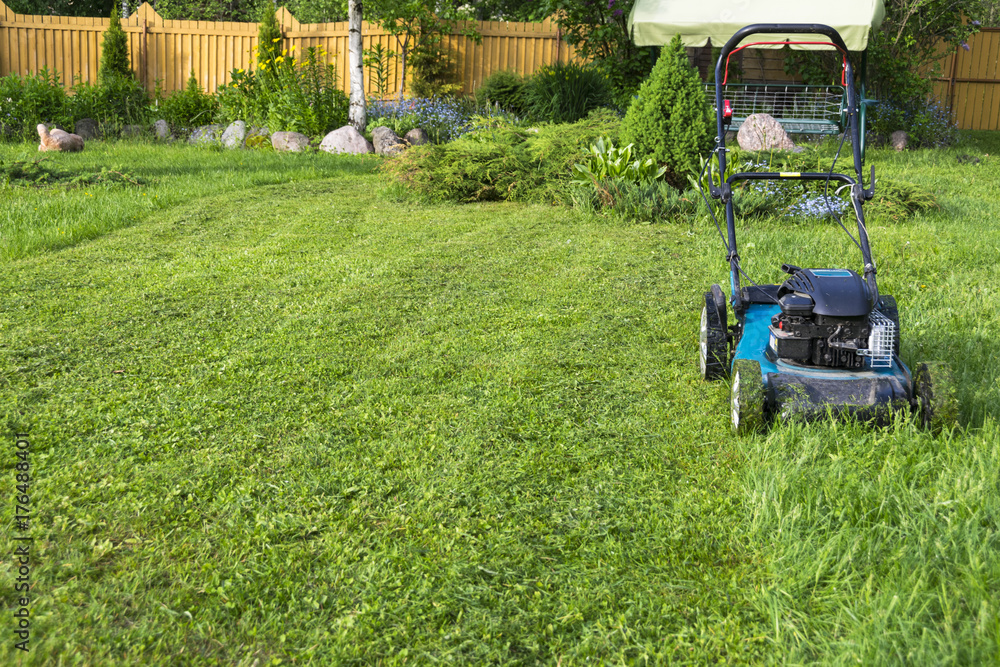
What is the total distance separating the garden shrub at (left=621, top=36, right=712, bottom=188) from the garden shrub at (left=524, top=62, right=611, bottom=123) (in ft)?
17.5

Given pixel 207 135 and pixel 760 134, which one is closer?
pixel 760 134

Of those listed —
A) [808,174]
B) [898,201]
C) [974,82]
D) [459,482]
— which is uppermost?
[974,82]

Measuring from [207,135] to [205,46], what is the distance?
401 cm

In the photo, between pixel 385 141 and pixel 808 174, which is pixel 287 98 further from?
pixel 808 174

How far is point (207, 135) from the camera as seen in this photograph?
555 inches

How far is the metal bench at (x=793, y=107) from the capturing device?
1205cm

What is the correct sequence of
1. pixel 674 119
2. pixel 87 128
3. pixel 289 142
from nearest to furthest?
→ pixel 674 119, pixel 289 142, pixel 87 128

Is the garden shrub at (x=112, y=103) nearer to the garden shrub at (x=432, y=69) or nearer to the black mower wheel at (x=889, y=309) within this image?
the garden shrub at (x=432, y=69)

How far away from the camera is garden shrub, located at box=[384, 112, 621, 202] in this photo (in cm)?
870

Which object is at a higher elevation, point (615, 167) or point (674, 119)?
point (674, 119)

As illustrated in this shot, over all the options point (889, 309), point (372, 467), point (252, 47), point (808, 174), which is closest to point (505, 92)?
point (252, 47)

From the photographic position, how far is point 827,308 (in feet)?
9.46

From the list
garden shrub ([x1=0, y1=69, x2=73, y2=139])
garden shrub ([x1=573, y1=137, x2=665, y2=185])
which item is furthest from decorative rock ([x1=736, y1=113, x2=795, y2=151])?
garden shrub ([x1=0, y1=69, x2=73, y2=139])

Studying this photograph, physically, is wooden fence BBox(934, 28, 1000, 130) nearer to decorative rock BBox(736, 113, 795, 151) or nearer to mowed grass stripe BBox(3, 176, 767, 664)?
decorative rock BBox(736, 113, 795, 151)
